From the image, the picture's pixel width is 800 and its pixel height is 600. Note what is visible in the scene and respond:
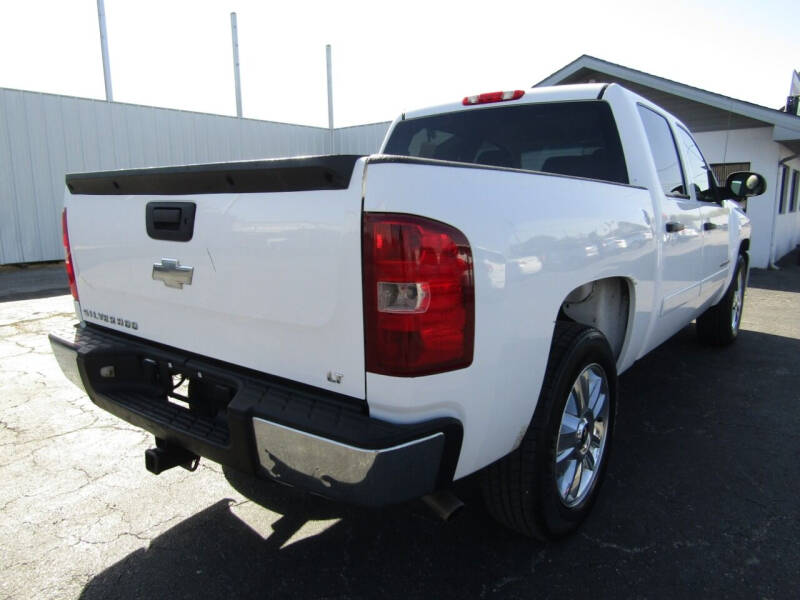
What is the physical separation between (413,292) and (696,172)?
3.48 metres

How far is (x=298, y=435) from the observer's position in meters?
1.62

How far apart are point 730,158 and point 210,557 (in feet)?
43.6

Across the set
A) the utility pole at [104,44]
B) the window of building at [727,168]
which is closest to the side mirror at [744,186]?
the window of building at [727,168]

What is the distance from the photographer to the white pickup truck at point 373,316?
1.57 metres

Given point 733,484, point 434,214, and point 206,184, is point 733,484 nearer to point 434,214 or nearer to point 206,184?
point 434,214

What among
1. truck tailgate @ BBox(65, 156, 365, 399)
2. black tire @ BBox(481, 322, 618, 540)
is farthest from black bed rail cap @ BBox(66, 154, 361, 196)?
black tire @ BBox(481, 322, 618, 540)

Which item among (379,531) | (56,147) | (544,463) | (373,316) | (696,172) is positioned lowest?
(379,531)

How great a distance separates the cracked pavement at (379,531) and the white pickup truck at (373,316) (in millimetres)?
251

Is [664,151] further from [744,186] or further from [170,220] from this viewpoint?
[170,220]

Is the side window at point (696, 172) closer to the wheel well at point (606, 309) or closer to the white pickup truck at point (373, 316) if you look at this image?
the white pickup truck at point (373, 316)

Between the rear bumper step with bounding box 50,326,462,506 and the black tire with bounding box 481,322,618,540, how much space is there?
1.50 feet

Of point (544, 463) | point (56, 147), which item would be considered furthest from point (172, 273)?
point (56, 147)

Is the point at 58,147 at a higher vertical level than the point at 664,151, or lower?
higher

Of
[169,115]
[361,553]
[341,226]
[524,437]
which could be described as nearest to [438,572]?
[361,553]
